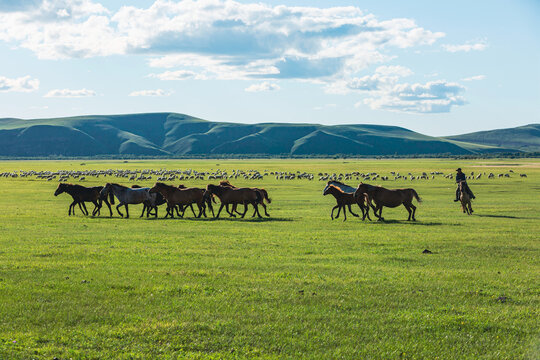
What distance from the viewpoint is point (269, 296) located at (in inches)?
449

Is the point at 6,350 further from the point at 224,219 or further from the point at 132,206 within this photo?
the point at 132,206

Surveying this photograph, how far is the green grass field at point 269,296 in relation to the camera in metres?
8.72

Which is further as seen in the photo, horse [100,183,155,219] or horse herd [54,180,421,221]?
horse [100,183,155,219]

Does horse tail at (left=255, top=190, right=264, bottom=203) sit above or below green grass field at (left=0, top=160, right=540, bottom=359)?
above

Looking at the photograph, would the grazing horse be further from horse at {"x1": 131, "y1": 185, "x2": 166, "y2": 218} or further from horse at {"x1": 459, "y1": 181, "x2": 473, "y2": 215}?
horse at {"x1": 459, "y1": 181, "x2": 473, "y2": 215}

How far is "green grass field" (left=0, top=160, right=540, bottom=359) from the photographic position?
872 centimetres

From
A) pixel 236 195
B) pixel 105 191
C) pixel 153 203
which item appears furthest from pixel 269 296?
pixel 105 191

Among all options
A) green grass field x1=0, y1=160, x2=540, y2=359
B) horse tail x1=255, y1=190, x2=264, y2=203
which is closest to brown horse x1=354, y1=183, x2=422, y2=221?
horse tail x1=255, y1=190, x2=264, y2=203

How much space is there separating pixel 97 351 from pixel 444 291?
742 centimetres

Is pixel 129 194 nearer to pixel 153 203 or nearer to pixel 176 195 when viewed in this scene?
pixel 153 203

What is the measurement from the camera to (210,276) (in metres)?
13.3

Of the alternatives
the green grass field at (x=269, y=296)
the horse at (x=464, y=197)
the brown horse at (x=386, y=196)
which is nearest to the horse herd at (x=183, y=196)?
the brown horse at (x=386, y=196)

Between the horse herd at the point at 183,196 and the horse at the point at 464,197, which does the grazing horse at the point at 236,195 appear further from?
the horse at the point at 464,197

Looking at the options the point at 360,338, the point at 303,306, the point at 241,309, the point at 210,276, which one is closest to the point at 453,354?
the point at 360,338
